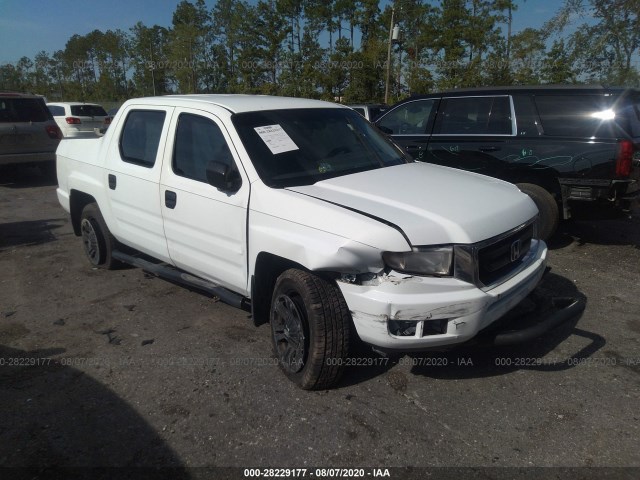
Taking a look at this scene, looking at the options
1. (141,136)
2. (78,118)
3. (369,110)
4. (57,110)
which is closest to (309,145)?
(141,136)

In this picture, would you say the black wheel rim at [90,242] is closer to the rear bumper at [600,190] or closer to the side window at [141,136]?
the side window at [141,136]

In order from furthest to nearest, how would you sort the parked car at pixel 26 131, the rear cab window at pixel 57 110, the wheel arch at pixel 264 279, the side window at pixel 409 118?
the rear cab window at pixel 57 110 → the parked car at pixel 26 131 → the side window at pixel 409 118 → the wheel arch at pixel 264 279

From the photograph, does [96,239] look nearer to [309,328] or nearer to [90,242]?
[90,242]

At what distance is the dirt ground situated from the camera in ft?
8.79

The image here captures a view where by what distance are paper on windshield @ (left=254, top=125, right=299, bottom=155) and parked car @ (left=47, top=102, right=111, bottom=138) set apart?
597 inches

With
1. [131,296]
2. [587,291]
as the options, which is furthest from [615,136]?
[131,296]

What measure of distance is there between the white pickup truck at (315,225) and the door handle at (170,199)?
17 millimetres

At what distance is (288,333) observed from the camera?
329 cm

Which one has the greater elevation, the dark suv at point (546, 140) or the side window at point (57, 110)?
the side window at point (57, 110)

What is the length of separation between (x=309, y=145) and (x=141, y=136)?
1.73 m

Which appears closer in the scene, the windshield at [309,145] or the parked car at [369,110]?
the windshield at [309,145]

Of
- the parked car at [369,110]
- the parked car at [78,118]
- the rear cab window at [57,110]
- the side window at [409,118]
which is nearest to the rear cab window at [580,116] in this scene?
the side window at [409,118]

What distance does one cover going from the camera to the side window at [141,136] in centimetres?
429

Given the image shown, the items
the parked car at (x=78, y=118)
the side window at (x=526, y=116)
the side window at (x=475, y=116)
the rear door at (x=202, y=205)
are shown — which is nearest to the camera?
the rear door at (x=202, y=205)
